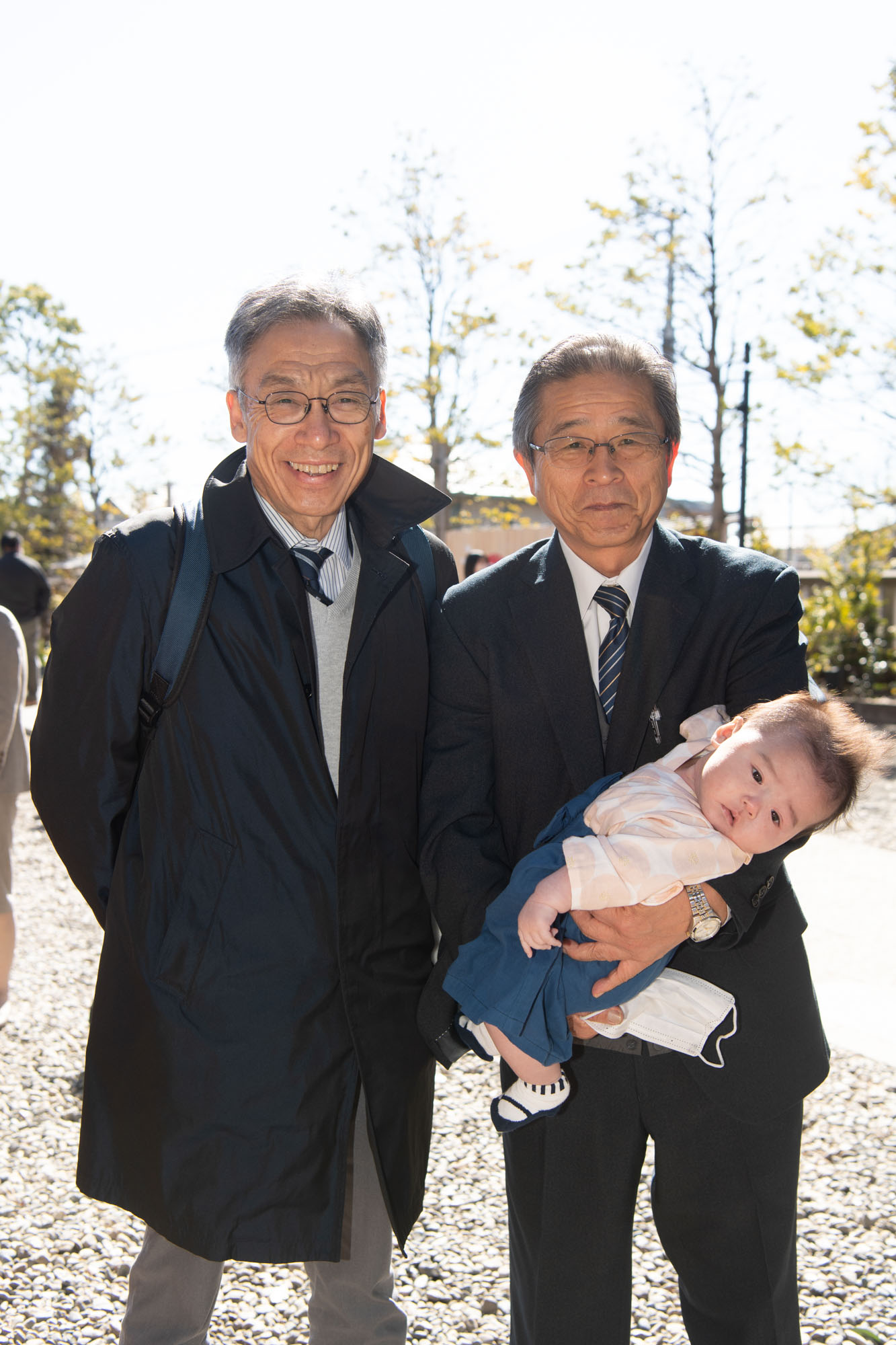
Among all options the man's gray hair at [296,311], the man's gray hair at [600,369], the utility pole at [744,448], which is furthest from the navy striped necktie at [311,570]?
the utility pole at [744,448]

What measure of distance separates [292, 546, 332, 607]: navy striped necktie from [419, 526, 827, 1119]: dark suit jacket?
0.30 m

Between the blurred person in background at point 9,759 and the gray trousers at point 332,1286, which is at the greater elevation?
the blurred person in background at point 9,759

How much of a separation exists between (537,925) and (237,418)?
1.30 m

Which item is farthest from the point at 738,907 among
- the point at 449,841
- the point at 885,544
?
the point at 885,544

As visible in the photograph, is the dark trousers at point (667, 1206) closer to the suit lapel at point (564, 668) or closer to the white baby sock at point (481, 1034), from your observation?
the white baby sock at point (481, 1034)

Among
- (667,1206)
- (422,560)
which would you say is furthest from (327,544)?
(667,1206)

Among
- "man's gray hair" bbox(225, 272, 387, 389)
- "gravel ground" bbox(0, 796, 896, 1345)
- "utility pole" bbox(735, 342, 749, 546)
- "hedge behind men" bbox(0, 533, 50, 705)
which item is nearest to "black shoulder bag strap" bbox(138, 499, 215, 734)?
"man's gray hair" bbox(225, 272, 387, 389)

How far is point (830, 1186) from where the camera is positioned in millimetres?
3182

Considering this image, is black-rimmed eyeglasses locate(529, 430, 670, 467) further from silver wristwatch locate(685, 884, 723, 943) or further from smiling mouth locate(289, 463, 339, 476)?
silver wristwatch locate(685, 884, 723, 943)

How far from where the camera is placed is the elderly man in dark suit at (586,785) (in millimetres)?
1849

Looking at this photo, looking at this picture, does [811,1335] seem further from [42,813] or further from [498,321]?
[498,321]

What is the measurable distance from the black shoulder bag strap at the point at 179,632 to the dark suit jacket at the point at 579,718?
0.50 m

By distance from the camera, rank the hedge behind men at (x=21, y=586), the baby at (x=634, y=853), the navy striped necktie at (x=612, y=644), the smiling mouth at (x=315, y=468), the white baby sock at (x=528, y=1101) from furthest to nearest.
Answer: the hedge behind men at (x=21, y=586) < the smiling mouth at (x=315, y=468) < the navy striped necktie at (x=612, y=644) < the white baby sock at (x=528, y=1101) < the baby at (x=634, y=853)

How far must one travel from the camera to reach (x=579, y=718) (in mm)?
1960
